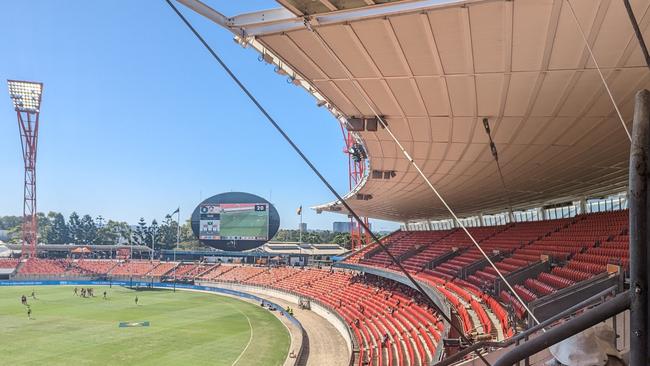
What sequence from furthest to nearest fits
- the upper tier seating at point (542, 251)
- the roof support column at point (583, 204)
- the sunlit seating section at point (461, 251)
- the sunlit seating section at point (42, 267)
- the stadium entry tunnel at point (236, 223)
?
the stadium entry tunnel at point (236, 223), the sunlit seating section at point (42, 267), the roof support column at point (583, 204), the sunlit seating section at point (461, 251), the upper tier seating at point (542, 251)

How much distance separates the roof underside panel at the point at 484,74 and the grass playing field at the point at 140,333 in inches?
600

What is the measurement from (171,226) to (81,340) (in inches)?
3448

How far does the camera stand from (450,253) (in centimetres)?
2817

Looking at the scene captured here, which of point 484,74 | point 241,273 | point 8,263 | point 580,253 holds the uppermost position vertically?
point 484,74

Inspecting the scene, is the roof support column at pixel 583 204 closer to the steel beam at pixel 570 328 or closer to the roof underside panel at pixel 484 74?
the roof underside panel at pixel 484 74

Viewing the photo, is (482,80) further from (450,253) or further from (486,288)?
(450,253)

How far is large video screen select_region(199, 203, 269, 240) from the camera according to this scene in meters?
66.7

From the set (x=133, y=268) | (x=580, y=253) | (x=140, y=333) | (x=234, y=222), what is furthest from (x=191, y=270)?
(x=580, y=253)

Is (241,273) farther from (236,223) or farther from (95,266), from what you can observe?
(95,266)

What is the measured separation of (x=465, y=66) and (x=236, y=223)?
62024mm

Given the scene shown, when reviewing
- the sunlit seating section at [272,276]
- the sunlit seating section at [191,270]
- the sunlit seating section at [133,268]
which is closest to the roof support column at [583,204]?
the sunlit seating section at [272,276]

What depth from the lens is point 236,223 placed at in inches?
2640

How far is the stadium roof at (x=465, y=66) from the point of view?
5.54 meters

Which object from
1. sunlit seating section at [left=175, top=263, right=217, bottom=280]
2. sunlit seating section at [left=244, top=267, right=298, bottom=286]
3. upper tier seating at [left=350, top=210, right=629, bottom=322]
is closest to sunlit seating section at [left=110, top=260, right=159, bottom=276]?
sunlit seating section at [left=175, top=263, right=217, bottom=280]
